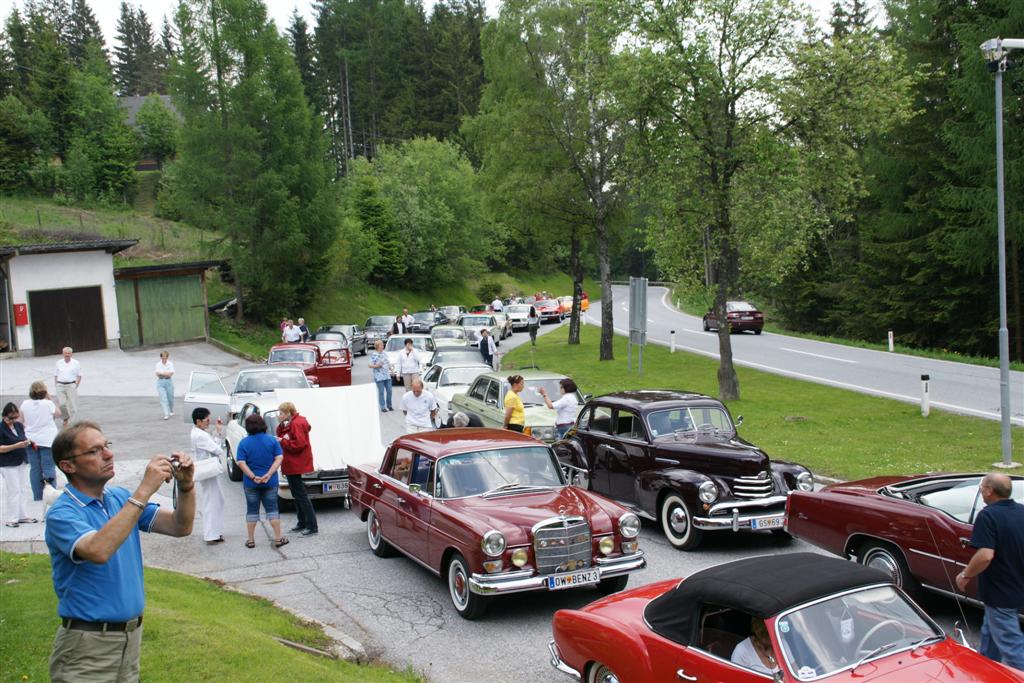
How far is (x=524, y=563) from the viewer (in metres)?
7.96

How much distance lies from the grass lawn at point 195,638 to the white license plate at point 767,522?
5.04 metres

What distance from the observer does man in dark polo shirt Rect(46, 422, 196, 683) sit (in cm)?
372

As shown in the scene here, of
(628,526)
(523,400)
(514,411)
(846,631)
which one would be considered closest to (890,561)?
(628,526)

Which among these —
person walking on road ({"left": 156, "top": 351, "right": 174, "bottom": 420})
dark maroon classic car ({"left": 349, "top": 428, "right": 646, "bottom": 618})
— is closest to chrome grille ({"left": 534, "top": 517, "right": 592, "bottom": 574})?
dark maroon classic car ({"left": 349, "top": 428, "right": 646, "bottom": 618})

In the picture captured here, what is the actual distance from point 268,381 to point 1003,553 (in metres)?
15.9

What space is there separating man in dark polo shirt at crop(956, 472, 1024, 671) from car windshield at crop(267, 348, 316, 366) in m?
21.9

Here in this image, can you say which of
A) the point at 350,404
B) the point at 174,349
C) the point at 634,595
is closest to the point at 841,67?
the point at 350,404

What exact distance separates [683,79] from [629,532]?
14536mm

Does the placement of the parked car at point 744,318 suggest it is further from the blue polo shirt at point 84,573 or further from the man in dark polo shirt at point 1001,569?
the blue polo shirt at point 84,573

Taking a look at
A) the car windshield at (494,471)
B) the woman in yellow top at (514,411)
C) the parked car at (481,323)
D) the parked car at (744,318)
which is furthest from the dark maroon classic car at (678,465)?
the parked car at (744,318)

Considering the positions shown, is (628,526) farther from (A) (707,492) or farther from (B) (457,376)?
(B) (457,376)

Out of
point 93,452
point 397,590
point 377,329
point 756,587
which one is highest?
point 93,452

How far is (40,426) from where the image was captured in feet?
39.5

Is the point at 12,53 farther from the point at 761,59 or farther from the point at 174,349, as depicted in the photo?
the point at 761,59
